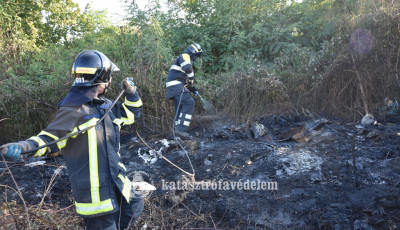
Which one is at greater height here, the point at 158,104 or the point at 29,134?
the point at 158,104

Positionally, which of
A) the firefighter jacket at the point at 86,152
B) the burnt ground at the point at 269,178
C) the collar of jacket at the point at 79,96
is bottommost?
the burnt ground at the point at 269,178

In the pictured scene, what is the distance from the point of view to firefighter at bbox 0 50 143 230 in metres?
2.06

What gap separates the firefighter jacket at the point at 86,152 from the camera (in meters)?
2.05

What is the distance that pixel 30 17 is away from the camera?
11.8 metres

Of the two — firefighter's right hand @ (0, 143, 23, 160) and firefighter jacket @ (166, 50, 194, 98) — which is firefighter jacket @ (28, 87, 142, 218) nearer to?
firefighter's right hand @ (0, 143, 23, 160)

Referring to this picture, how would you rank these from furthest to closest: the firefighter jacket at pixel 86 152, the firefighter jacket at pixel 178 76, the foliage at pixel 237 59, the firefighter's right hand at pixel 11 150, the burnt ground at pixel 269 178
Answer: the foliage at pixel 237 59
the firefighter jacket at pixel 178 76
the burnt ground at pixel 269 178
the firefighter jacket at pixel 86 152
the firefighter's right hand at pixel 11 150

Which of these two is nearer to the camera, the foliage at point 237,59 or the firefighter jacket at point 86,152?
the firefighter jacket at point 86,152

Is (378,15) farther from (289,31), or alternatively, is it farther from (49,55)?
(49,55)

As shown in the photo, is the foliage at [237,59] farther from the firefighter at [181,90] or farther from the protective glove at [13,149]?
the protective glove at [13,149]

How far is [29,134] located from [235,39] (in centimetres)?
685

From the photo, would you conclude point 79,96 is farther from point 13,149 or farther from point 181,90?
point 181,90

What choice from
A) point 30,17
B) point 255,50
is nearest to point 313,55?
point 255,50

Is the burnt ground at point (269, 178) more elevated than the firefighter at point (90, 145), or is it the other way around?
the firefighter at point (90, 145)

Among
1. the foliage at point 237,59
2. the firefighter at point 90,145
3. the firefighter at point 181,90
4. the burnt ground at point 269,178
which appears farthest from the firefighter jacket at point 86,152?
the firefighter at point 181,90
